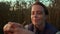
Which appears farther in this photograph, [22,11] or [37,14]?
[22,11]

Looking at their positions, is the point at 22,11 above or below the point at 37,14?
below

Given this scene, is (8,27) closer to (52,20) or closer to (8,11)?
(52,20)

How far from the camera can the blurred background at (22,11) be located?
7930mm

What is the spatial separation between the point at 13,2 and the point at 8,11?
66 cm

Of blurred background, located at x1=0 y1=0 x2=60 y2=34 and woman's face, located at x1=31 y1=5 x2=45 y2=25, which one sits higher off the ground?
woman's face, located at x1=31 y1=5 x2=45 y2=25

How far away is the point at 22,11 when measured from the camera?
8.50 metres

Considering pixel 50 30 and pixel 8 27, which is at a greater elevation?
pixel 8 27

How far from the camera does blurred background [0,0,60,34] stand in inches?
312

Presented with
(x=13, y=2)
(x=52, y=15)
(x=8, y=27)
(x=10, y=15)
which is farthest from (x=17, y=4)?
(x=8, y=27)

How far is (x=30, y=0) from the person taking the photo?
8328mm

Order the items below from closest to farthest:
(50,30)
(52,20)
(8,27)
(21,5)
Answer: (8,27)
(50,30)
(52,20)
(21,5)

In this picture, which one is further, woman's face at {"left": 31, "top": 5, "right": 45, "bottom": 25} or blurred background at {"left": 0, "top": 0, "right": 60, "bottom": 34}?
blurred background at {"left": 0, "top": 0, "right": 60, "bottom": 34}

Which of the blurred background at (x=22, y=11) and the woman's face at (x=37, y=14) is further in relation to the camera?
the blurred background at (x=22, y=11)

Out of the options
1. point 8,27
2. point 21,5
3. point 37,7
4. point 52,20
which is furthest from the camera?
point 21,5
